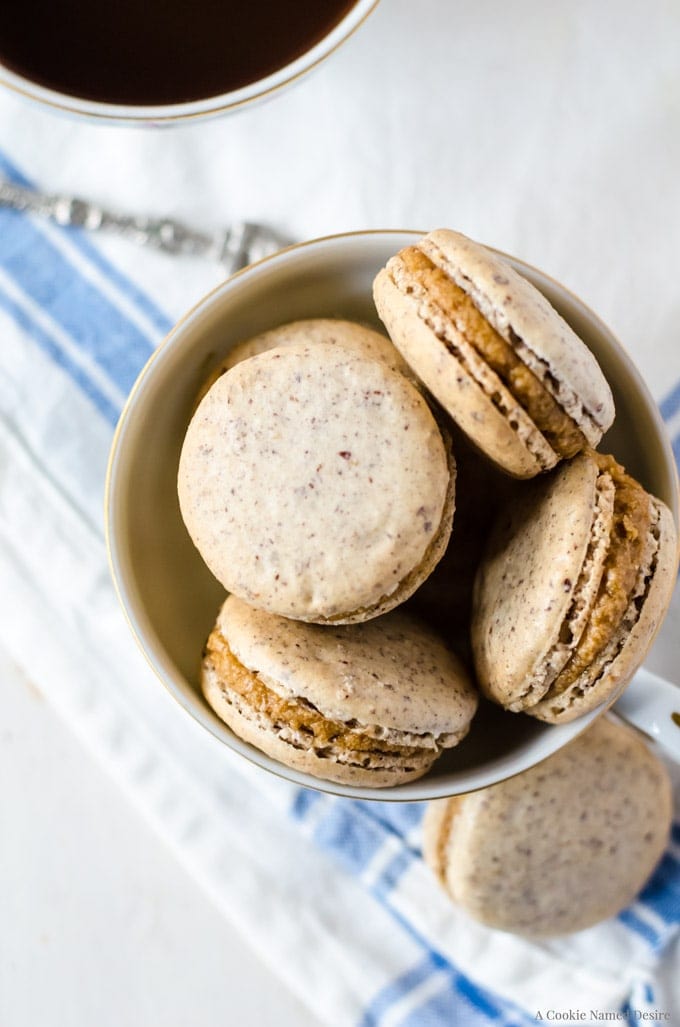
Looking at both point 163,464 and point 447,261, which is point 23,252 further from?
point 447,261

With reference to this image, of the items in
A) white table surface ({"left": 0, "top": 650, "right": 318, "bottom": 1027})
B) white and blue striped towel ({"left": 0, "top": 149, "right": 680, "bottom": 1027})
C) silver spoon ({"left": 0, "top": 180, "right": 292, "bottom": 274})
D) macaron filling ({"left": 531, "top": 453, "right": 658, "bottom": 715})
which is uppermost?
macaron filling ({"left": 531, "top": 453, "right": 658, "bottom": 715})

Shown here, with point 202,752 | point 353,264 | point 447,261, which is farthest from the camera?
point 202,752

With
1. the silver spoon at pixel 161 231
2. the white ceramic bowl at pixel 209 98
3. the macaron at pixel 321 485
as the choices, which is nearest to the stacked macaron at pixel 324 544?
the macaron at pixel 321 485

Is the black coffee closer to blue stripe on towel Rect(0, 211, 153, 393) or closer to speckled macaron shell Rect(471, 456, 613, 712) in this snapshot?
blue stripe on towel Rect(0, 211, 153, 393)

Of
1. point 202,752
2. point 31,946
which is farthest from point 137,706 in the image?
point 31,946

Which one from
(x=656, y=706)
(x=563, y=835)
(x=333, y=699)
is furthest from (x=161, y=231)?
(x=563, y=835)

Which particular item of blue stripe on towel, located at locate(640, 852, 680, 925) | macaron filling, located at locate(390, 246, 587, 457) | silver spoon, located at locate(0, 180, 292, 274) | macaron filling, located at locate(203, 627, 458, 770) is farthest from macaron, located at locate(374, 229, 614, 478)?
blue stripe on towel, located at locate(640, 852, 680, 925)

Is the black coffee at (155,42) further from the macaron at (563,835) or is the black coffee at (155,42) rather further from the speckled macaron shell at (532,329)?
the macaron at (563,835)
